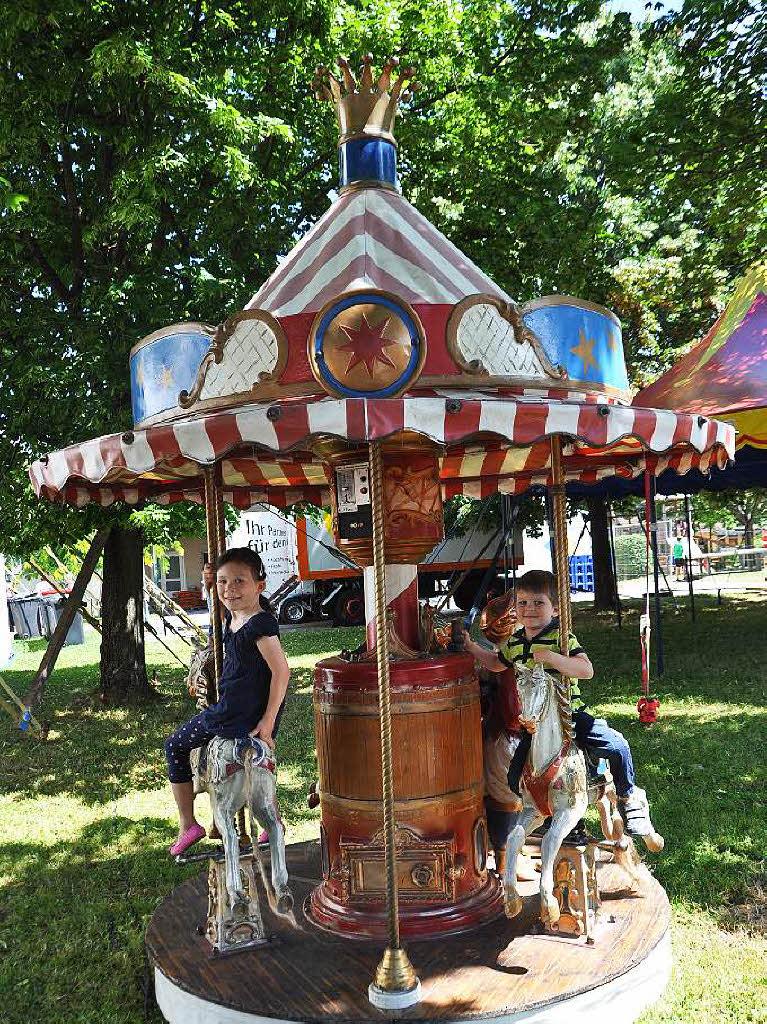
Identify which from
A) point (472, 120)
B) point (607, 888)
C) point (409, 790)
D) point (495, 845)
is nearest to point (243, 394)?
point (409, 790)

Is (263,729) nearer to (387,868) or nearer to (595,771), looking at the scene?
(387,868)

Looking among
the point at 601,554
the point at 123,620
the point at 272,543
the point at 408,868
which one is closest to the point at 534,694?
the point at 408,868

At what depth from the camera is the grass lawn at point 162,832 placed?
427cm

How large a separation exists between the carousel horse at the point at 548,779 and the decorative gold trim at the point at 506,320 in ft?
4.70

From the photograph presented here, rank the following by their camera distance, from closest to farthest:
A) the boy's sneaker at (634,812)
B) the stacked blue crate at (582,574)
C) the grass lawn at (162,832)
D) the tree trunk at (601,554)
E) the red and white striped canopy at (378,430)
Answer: the red and white striped canopy at (378,430) → the grass lawn at (162,832) → the boy's sneaker at (634,812) → the tree trunk at (601,554) → the stacked blue crate at (582,574)

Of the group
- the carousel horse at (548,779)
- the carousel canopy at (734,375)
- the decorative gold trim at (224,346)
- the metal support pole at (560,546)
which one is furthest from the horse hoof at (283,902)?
the carousel canopy at (734,375)

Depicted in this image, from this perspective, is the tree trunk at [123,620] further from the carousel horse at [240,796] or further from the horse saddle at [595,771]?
the horse saddle at [595,771]

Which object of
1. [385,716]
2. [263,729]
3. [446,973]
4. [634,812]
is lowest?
[446,973]

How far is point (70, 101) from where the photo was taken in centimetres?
926

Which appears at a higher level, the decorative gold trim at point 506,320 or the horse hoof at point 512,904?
the decorative gold trim at point 506,320

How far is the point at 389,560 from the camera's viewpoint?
480 cm

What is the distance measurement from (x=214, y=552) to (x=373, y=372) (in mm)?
1954

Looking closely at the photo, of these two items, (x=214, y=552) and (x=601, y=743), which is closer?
(x=601, y=743)

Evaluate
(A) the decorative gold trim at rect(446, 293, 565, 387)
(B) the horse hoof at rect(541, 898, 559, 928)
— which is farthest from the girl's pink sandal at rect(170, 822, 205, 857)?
(A) the decorative gold trim at rect(446, 293, 565, 387)
